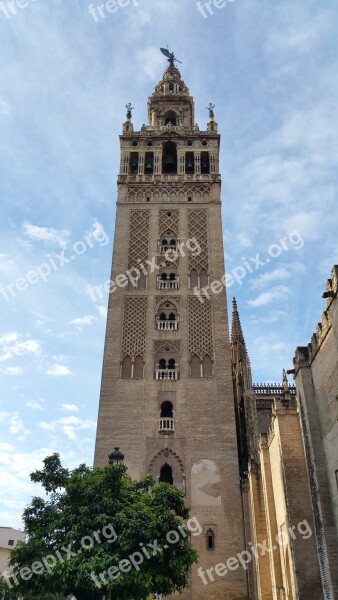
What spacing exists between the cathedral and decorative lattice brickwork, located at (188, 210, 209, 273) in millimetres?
61

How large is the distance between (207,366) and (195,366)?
523mm

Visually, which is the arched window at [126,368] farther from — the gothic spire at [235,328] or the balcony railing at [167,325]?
the gothic spire at [235,328]

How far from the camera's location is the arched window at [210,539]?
19.6 metres

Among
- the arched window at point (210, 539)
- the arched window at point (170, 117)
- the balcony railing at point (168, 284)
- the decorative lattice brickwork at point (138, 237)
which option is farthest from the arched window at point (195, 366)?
the arched window at point (170, 117)

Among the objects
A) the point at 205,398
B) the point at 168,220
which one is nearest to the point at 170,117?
the point at 168,220

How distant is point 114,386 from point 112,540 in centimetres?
1032

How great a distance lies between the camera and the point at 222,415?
22.2m

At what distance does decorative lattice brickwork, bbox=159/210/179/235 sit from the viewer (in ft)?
90.2

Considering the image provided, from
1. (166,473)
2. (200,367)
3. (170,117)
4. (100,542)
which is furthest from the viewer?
(170,117)

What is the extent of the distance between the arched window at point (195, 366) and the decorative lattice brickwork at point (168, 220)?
271 inches

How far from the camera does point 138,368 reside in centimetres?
2359

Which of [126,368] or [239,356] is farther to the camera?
[239,356]

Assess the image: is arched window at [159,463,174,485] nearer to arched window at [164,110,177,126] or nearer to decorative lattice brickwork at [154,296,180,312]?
decorative lattice brickwork at [154,296,180,312]

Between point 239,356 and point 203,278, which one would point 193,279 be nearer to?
point 203,278
